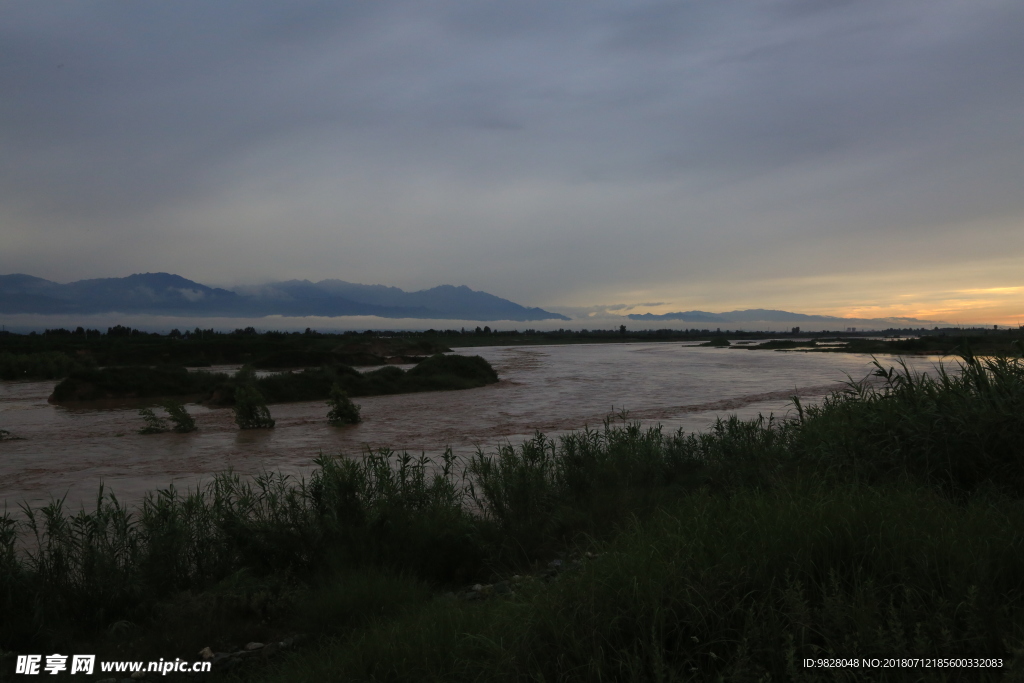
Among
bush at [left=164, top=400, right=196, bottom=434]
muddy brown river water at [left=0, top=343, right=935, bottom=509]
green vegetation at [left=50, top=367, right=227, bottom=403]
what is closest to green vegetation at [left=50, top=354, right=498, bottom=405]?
green vegetation at [left=50, top=367, right=227, bottom=403]

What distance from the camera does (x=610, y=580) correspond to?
3775 mm

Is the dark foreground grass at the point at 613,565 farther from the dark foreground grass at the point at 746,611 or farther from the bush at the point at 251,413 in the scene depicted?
the bush at the point at 251,413

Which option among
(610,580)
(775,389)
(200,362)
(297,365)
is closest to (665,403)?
(775,389)

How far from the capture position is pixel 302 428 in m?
17.4

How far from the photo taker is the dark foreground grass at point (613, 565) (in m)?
3.29

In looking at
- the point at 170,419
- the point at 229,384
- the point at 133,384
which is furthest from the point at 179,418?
the point at 133,384

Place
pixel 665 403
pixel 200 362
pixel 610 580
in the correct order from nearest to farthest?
pixel 610 580
pixel 665 403
pixel 200 362

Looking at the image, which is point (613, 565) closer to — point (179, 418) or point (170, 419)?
point (179, 418)

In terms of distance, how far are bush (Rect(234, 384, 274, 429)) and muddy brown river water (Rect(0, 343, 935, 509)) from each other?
1.31 feet

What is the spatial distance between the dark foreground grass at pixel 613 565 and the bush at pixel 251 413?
409 inches

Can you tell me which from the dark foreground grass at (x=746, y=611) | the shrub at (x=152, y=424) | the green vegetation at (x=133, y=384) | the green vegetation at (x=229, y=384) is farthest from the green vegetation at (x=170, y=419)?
the dark foreground grass at (x=746, y=611)

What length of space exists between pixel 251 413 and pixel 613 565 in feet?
50.0

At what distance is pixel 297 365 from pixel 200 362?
10224 mm

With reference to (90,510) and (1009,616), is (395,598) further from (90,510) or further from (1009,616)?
(90,510)
